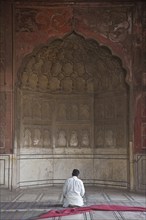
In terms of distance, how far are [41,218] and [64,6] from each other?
581 cm

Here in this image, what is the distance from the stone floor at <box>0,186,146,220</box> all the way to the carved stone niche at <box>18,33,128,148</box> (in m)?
1.58

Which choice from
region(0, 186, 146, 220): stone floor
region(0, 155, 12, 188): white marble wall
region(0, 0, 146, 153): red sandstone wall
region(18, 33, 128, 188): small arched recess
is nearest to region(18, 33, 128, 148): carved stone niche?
region(18, 33, 128, 188): small arched recess

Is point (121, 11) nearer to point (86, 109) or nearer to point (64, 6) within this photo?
point (64, 6)

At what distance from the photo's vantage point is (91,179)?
10648 mm

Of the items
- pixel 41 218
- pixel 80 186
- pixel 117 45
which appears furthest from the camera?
pixel 117 45

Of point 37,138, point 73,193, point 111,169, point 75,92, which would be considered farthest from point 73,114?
point 73,193

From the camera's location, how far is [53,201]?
7.84 metres

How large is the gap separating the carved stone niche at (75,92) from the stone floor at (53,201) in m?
1.58

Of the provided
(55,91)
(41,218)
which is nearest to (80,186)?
(41,218)

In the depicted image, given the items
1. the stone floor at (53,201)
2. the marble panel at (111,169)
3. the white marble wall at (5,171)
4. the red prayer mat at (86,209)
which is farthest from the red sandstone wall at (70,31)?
the red prayer mat at (86,209)

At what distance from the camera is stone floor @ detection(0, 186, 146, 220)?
6227 millimetres

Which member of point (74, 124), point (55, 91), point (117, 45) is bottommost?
point (74, 124)

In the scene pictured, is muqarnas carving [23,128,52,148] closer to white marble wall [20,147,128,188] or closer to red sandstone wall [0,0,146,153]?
white marble wall [20,147,128,188]

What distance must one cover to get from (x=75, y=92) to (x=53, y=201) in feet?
13.1
